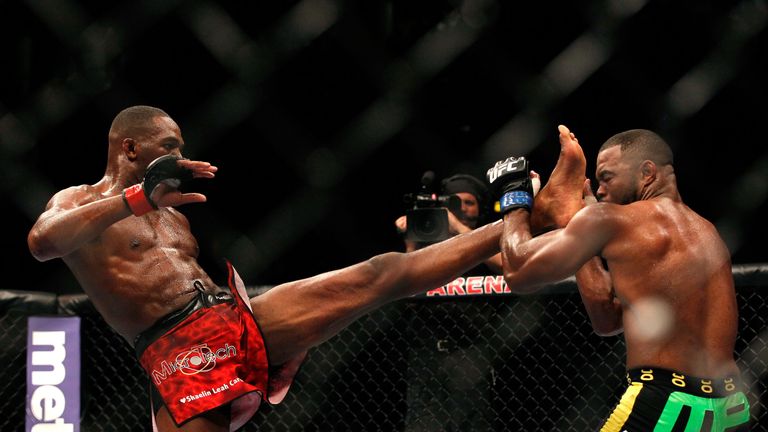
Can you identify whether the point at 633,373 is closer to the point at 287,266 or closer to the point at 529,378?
the point at 529,378

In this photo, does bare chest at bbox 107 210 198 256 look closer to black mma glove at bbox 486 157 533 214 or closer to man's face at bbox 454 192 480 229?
black mma glove at bbox 486 157 533 214

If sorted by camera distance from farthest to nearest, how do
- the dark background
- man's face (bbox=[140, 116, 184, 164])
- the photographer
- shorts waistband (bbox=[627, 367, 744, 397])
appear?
the dark background, the photographer, man's face (bbox=[140, 116, 184, 164]), shorts waistband (bbox=[627, 367, 744, 397])

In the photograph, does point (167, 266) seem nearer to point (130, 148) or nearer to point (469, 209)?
point (130, 148)

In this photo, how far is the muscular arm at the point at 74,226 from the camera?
225cm

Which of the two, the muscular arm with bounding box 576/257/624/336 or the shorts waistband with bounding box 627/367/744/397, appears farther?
the muscular arm with bounding box 576/257/624/336

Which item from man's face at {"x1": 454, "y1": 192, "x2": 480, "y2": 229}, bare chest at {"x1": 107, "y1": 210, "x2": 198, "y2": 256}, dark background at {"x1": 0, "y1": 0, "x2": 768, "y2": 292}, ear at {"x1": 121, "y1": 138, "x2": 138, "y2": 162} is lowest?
bare chest at {"x1": 107, "y1": 210, "x2": 198, "y2": 256}

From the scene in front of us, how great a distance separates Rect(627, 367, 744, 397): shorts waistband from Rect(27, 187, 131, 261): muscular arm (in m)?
1.34

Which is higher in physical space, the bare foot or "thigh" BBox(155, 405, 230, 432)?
the bare foot

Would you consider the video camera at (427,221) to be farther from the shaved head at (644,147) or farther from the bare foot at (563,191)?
the shaved head at (644,147)

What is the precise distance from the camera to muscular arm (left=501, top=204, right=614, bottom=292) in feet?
7.08

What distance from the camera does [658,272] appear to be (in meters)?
2.13

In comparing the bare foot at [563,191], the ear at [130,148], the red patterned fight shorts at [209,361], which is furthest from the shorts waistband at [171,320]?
the bare foot at [563,191]

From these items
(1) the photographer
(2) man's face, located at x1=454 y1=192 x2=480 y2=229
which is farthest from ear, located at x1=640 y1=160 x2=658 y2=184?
(2) man's face, located at x1=454 y1=192 x2=480 y2=229

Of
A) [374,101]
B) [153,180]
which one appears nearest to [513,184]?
[153,180]
